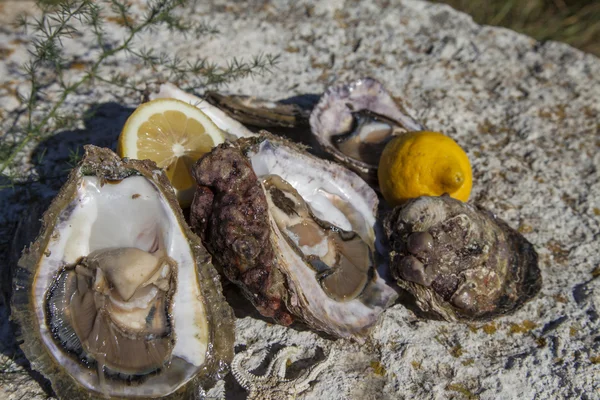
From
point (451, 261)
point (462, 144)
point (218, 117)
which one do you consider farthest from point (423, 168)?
point (218, 117)

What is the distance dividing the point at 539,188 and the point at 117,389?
8.17 feet

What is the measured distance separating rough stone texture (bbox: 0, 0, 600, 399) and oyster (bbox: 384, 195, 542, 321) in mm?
153

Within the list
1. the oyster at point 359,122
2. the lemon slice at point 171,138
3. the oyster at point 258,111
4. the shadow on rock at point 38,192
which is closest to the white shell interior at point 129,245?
the shadow on rock at point 38,192

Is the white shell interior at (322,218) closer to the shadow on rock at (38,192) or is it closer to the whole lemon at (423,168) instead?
the whole lemon at (423,168)

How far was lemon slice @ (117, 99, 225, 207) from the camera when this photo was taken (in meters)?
2.66

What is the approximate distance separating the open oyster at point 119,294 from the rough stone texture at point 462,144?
0.29 m

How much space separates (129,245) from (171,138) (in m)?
0.60

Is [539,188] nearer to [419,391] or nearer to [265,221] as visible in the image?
[419,391]

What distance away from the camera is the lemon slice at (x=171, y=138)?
8.72ft

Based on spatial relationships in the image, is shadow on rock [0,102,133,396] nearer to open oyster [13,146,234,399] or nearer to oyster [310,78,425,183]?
open oyster [13,146,234,399]

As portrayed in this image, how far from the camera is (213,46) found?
3967 mm

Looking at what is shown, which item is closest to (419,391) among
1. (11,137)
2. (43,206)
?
(43,206)

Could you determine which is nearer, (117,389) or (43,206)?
(117,389)

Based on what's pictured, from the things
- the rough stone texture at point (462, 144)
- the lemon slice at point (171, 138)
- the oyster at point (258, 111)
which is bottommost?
the rough stone texture at point (462, 144)
